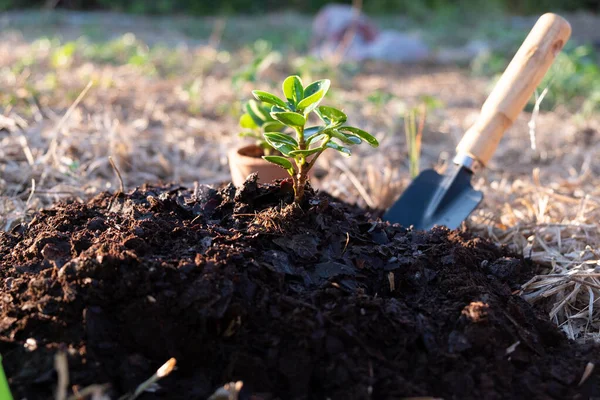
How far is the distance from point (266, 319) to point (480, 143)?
4.65ft

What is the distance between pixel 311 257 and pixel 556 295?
0.79m

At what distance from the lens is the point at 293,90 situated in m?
1.58

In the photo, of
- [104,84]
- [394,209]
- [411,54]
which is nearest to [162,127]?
[104,84]

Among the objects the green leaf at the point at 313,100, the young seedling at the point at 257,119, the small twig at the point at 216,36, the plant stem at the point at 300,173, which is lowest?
the small twig at the point at 216,36

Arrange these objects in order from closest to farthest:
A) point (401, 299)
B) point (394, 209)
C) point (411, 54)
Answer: point (401, 299)
point (394, 209)
point (411, 54)

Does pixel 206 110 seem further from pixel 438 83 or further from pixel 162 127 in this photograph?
pixel 438 83

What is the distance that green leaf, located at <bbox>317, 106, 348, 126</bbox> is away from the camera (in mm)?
1497

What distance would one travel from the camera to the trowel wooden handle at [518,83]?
2.26 meters

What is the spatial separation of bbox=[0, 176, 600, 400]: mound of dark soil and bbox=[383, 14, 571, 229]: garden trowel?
76 cm

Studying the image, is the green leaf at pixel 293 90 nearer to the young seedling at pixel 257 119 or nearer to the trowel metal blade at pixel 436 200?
the young seedling at pixel 257 119

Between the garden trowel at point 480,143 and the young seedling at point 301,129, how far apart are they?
2.70ft

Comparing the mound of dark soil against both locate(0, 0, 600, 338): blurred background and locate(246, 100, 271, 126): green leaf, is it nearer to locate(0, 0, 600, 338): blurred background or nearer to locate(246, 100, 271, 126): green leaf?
locate(0, 0, 600, 338): blurred background

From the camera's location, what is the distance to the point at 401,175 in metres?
3.22

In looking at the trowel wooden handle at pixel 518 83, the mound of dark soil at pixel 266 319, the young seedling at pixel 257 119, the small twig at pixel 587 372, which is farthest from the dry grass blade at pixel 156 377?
the trowel wooden handle at pixel 518 83
